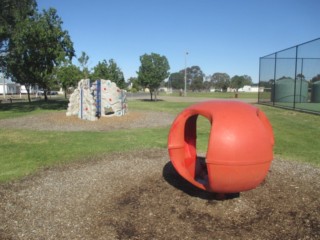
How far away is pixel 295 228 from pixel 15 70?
27060 millimetres

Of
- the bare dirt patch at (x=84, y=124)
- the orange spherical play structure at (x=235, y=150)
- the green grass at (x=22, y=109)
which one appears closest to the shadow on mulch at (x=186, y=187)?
the orange spherical play structure at (x=235, y=150)

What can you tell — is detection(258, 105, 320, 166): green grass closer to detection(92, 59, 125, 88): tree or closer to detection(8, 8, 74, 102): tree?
detection(8, 8, 74, 102): tree

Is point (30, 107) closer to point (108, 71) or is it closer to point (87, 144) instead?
point (108, 71)

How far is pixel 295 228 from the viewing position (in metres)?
4.42

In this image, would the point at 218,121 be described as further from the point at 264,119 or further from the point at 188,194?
the point at 188,194

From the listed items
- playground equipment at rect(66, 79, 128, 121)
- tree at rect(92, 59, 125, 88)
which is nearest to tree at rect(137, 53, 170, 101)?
tree at rect(92, 59, 125, 88)

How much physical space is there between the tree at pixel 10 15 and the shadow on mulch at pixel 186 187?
71.3ft

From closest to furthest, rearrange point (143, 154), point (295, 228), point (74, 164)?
1. point (295, 228)
2. point (74, 164)
3. point (143, 154)

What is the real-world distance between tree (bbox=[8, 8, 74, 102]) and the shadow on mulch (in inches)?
732

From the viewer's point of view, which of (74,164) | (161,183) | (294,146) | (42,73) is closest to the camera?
(161,183)

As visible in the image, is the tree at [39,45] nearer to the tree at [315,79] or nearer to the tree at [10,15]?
the tree at [10,15]

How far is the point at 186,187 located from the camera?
6.04 m

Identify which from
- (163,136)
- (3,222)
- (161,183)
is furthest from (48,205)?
(163,136)

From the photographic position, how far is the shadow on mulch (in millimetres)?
5527
